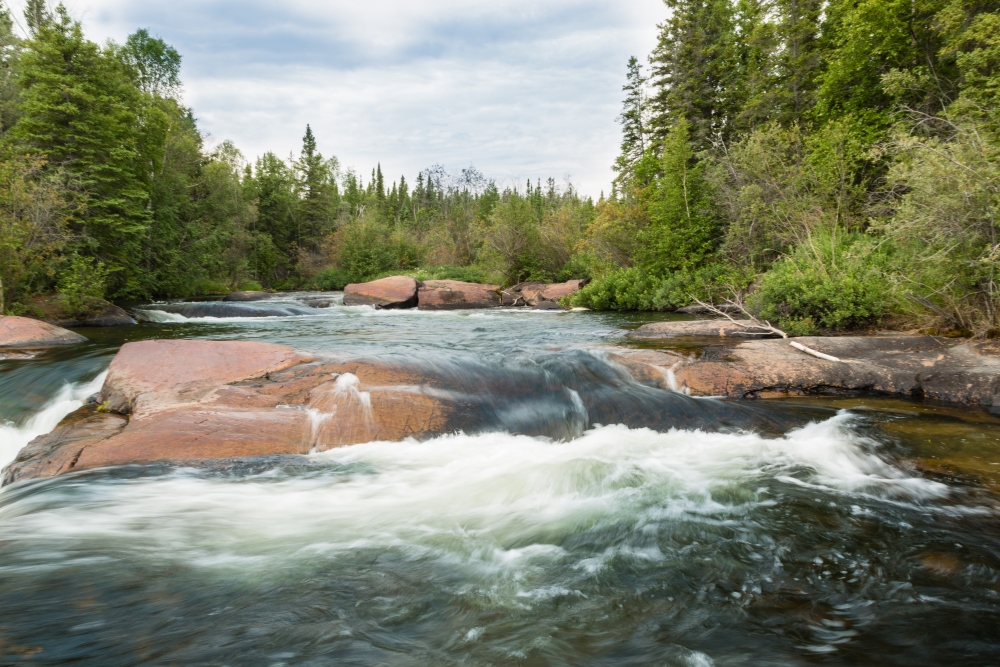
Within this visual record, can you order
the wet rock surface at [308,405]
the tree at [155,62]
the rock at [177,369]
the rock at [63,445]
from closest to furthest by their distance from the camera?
the rock at [63,445], the wet rock surface at [308,405], the rock at [177,369], the tree at [155,62]

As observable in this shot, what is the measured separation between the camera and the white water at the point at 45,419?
5.71 m

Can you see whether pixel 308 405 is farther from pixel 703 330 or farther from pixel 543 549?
pixel 703 330

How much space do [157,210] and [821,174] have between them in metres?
27.0

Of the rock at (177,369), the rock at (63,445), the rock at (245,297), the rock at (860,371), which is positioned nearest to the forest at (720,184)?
the rock at (860,371)

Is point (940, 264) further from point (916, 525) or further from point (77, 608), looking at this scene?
point (77, 608)

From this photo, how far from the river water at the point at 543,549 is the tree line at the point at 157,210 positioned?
11216mm

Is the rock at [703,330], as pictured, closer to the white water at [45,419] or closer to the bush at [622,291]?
the bush at [622,291]

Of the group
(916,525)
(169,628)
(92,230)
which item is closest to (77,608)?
(169,628)

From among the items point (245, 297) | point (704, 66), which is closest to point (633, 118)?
point (704, 66)

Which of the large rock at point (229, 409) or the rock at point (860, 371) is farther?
the rock at point (860, 371)

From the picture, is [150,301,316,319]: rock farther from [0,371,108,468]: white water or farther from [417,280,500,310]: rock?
[0,371,108,468]: white water

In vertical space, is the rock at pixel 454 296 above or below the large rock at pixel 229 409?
above

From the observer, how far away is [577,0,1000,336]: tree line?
7531 mm

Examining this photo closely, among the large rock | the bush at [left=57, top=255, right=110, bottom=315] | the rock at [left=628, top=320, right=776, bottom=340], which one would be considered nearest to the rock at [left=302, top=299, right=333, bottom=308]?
the bush at [left=57, top=255, right=110, bottom=315]
